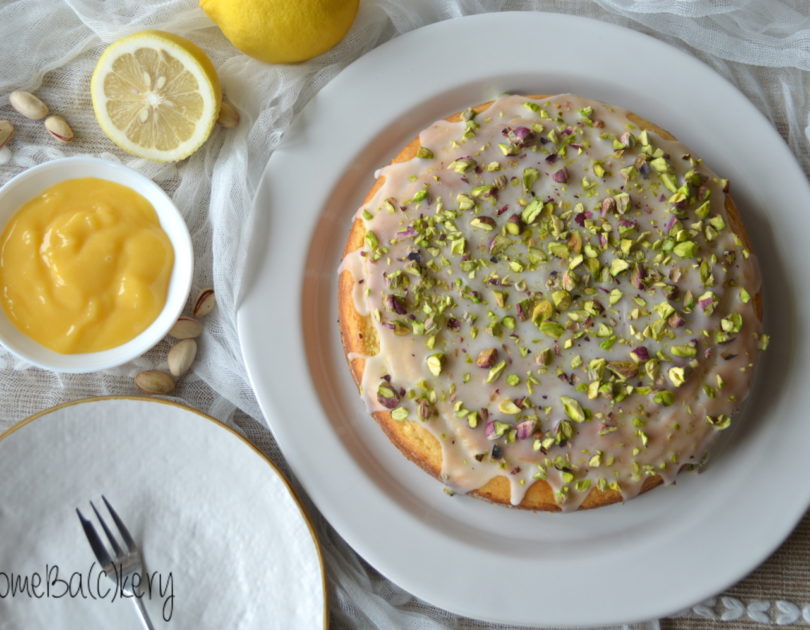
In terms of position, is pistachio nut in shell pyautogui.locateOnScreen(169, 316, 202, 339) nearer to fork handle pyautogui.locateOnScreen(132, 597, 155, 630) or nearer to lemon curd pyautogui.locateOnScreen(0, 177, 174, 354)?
lemon curd pyautogui.locateOnScreen(0, 177, 174, 354)

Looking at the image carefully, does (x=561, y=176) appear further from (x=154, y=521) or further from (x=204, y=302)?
(x=154, y=521)

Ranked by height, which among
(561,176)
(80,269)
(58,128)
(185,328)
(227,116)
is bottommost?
(185,328)

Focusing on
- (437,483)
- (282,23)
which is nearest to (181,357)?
(437,483)

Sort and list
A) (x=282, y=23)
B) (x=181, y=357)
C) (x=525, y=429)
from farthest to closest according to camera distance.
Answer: (x=181, y=357) → (x=282, y=23) → (x=525, y=429)

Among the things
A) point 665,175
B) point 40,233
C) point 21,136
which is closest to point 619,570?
point 665,175

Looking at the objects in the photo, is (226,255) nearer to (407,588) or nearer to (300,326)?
(300,326)

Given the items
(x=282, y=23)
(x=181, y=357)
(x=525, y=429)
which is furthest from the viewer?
(x=181, y=357)
